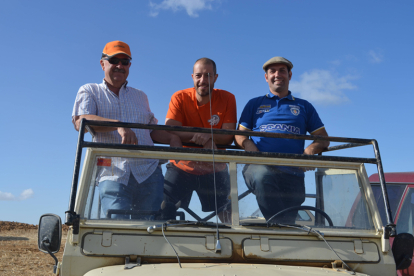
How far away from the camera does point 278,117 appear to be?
3.72 metres

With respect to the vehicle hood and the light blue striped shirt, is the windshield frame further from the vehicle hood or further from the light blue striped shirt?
the vehicle hood

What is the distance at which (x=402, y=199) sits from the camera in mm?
5508

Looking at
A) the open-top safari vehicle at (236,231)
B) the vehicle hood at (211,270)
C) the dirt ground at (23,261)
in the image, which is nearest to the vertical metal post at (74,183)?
the open-top safari vehicle at (236,231)

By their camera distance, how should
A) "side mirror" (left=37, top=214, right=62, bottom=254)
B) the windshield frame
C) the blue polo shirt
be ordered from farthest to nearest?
1. the blue polo shirt
2. the windshield frame
3. "side mirror" (left=37, top=214, right=62, bottom=254)

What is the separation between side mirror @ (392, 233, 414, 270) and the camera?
9.32ft

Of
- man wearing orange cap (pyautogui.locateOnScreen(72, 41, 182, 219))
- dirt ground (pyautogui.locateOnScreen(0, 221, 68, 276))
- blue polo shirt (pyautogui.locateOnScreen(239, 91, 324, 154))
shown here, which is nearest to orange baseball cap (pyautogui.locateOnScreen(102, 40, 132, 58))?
man wearing orange cap (pyautogui.locateOnScreen(72, 41, 182, 219))

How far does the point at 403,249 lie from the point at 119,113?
2382 mm

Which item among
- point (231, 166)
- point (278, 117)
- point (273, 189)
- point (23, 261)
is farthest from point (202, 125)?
point (23, 261)

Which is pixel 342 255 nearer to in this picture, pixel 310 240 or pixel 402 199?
pixel 310 240

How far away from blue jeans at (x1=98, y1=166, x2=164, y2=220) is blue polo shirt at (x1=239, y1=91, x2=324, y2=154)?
108 centimetres

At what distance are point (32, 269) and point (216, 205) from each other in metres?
9.65

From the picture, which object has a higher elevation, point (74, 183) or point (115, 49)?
point (115, 49)

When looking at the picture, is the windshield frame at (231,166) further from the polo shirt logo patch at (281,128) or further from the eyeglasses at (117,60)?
the eyeglasses at (117,60)

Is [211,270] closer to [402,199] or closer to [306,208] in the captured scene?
[306,208]
